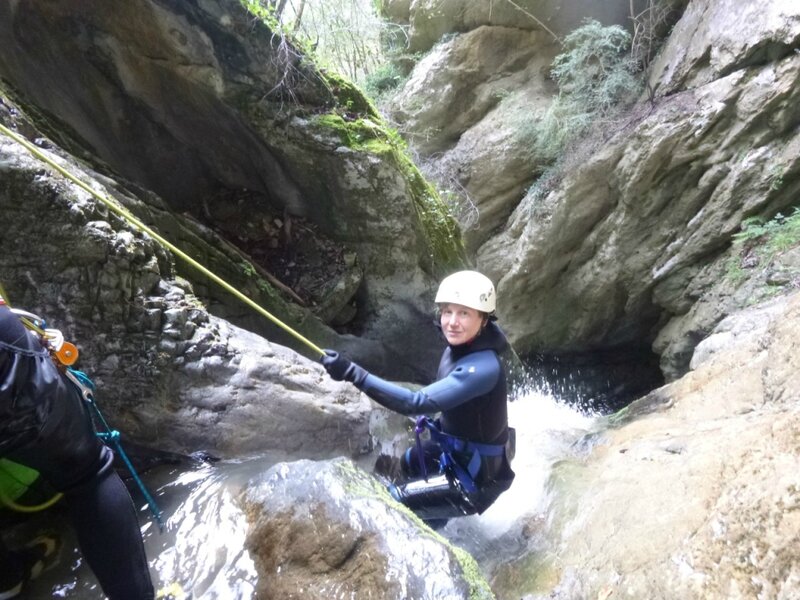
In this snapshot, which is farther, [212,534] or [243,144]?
[243,144]

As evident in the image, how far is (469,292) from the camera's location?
121 inches

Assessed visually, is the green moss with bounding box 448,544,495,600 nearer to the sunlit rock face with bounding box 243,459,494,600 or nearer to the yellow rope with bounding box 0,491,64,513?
the sunlit rock face with bounding box 243,459,494,600

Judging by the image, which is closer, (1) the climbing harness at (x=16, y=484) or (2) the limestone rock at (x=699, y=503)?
(2) the limestone rock at (x=699, y=503)

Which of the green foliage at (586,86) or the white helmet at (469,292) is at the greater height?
the green foliage at (586,86)

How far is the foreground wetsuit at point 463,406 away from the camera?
9.02 feet

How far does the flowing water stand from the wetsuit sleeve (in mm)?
883

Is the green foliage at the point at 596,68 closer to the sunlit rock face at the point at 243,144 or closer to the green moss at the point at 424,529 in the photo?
the sunlit rock face at the point at 243,144

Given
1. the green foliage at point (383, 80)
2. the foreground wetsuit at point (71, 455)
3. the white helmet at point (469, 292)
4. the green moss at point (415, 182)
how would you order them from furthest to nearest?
1. the green foliage at point (383, 80)
2. the green moss at point (415, 182)
3. the white helmet at point (469, 292)
4. the foreground wetsuit at point (71, 455)

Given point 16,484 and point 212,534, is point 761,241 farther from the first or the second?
point 16,484

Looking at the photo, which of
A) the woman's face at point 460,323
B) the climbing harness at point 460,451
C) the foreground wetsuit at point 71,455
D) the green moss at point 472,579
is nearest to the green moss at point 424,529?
the green moss at point 472,579

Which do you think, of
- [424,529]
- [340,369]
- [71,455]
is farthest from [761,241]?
[71,455]

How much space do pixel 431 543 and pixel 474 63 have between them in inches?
455

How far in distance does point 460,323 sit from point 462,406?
22.9 inches

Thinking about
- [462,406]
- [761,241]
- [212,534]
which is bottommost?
[212,534]
